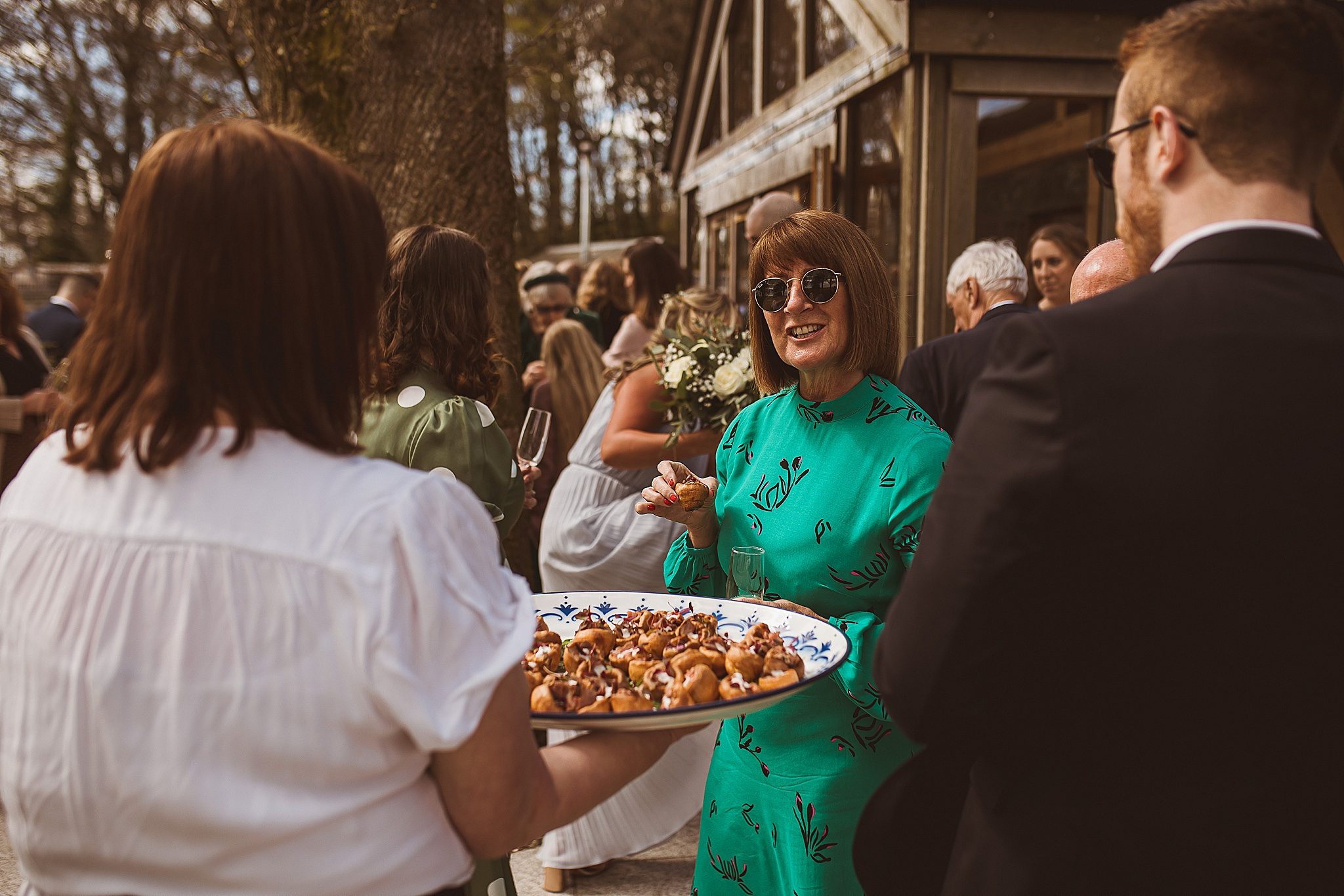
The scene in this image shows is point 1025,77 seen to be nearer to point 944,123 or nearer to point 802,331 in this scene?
point 944,123

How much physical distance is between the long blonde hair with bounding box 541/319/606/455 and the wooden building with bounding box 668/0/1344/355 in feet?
6.63

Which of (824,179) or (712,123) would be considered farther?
(712,123)

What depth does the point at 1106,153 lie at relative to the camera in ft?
4.64

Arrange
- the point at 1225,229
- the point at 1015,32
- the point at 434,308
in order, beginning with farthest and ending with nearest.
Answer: the point at 1015,32, the point at 434,308, the point at 1225,229

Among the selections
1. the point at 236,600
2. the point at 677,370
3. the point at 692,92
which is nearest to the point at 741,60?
the point at 692,92

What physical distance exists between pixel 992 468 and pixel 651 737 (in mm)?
646

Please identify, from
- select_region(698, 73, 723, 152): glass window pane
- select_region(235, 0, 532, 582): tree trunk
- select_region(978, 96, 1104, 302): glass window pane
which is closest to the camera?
select_region(235, 0, 532, 582): tree trunk

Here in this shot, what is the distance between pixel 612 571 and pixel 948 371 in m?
1.53

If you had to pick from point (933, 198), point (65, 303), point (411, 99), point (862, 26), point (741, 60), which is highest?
point (741, 60)

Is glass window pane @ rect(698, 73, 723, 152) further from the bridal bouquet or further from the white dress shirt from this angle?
the bridal bouquet

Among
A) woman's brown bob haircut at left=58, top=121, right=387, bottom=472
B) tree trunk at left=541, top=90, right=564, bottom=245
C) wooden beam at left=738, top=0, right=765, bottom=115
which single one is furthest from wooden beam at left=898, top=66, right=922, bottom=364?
tree trunk at left=541, top=90, right=564, bottom=245

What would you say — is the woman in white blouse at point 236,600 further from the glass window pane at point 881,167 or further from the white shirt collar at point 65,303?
the white shirt collar at point 65,303

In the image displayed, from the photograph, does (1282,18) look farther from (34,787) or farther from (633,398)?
(633,398)

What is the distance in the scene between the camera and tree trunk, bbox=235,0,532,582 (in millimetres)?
4285
